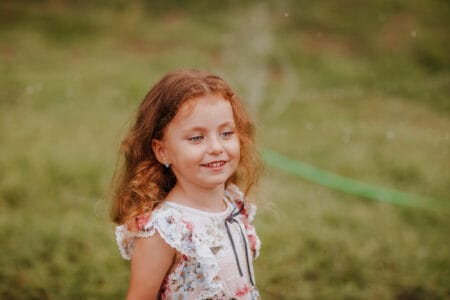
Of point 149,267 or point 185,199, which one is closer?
point 149,267

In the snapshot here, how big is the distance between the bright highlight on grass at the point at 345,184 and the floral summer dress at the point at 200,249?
2.44 metres

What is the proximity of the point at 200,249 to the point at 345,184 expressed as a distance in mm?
2754

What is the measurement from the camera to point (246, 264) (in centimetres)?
161

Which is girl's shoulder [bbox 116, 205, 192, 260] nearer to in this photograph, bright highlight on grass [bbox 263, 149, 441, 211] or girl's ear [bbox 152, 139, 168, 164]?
girl's ear [bbox 152, 139, 168, 164]

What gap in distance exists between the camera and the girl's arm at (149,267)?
145 centimetres

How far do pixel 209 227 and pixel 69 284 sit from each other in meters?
1.32

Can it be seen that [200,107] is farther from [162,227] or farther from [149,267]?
[149,267]

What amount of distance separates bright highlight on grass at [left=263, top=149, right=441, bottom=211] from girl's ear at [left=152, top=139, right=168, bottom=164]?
103 inches

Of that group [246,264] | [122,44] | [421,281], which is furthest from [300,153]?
[122,44]

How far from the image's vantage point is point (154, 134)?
61.6 inches

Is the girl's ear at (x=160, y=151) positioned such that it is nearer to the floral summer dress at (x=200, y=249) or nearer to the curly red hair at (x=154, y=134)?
the curly red hair at (x=154, y=134)

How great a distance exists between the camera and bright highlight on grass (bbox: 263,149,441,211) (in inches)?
148

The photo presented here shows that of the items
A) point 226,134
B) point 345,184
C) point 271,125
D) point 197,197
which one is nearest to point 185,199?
point 197,197

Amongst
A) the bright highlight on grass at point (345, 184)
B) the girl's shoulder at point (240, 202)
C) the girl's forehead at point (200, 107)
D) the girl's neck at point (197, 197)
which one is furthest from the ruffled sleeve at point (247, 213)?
the bright highlight on grass at point (345, 184)
